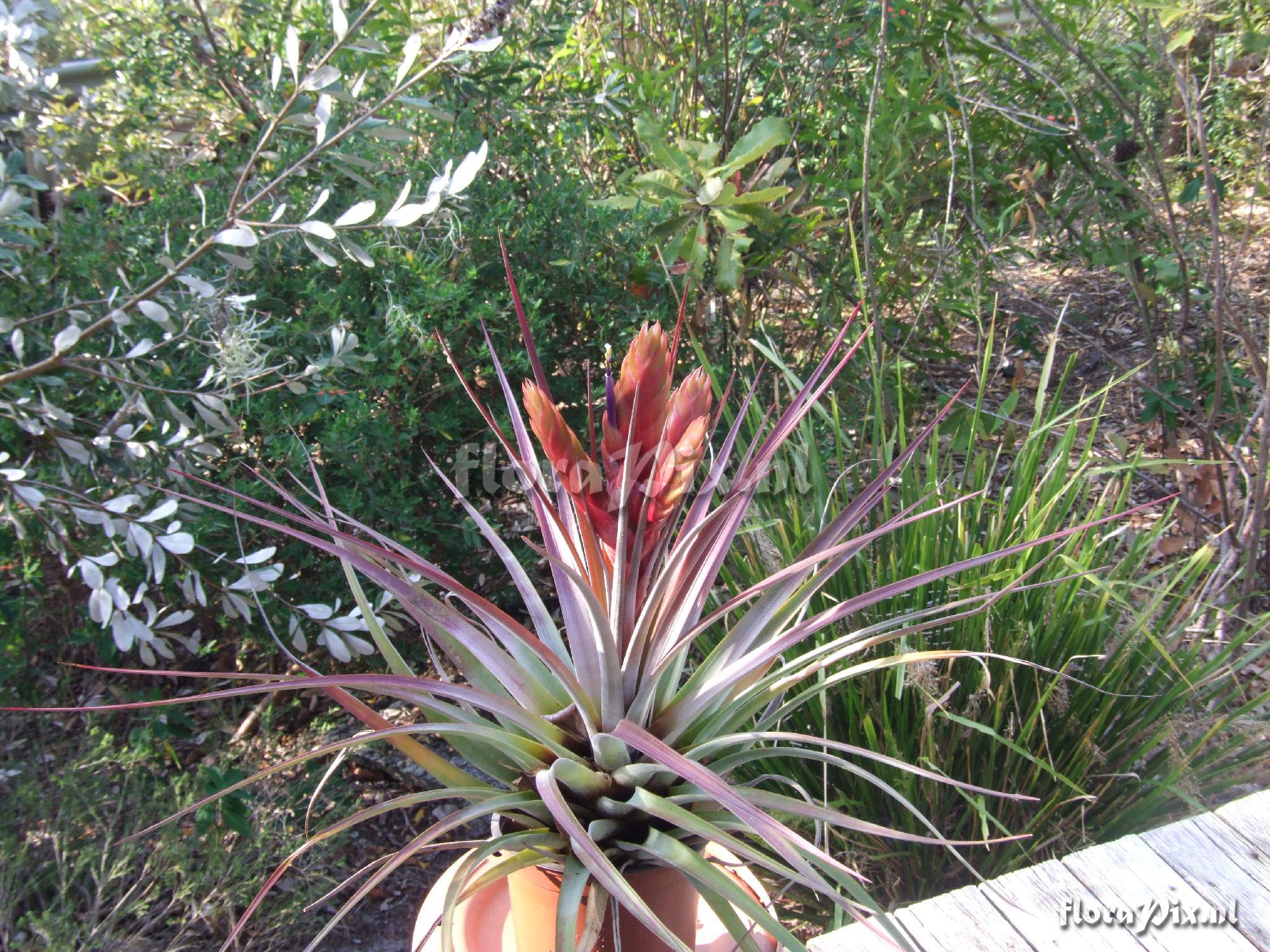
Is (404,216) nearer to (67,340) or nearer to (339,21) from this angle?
(339,21)

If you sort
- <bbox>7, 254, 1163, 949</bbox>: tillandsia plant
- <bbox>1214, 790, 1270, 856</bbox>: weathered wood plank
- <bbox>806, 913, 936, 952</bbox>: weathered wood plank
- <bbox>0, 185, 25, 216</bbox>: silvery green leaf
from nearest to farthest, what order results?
<bbox>7, 254, 1163, 949</bbox>: tillandsia plant, <bbox>806, 913, 936, 952</bbox>: weathered wood plank, <bbox>1214, 790, 1270, 856</bbox>: weathered wood plank, <bbox>0, 185, 25, 216</bbox>: silvery green leaf

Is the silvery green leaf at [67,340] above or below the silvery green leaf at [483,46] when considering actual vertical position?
below

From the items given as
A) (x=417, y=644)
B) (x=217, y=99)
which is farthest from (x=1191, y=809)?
(x=217, y=99)

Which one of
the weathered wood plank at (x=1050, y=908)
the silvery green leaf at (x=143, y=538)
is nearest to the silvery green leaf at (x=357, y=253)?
the silvery green leaf at (x=143, y=538)

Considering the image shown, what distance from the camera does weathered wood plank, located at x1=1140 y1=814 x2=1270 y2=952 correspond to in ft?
4.39

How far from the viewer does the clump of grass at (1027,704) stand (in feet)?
6.17

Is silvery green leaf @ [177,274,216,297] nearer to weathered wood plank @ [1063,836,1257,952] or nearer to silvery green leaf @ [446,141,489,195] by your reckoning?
silvery green leaf @ [446,141,489,195]

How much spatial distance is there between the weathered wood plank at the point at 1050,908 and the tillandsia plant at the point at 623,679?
0.32 meters

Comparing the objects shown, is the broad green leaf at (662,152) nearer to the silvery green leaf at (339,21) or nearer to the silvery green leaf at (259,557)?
the silvery green leaf at (339,21)

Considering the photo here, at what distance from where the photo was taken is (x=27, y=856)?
2.12 meters

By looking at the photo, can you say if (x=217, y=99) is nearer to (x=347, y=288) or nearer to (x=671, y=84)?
(x=347, y=288)

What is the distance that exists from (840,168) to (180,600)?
241cm

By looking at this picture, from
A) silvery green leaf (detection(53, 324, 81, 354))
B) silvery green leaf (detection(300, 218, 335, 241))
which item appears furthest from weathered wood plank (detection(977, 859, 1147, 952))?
silvery green leaf (detection(53, 324, 81, 354))

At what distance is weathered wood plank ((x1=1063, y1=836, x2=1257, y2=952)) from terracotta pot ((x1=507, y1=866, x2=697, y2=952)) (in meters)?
0.63
